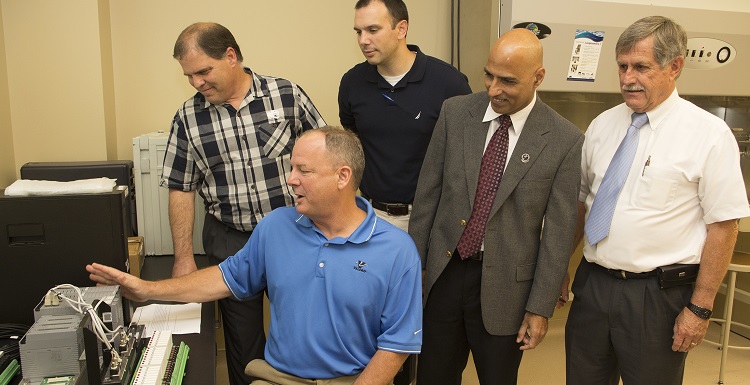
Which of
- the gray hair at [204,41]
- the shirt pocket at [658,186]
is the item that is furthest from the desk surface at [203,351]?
the shirt pocket at [658,186]

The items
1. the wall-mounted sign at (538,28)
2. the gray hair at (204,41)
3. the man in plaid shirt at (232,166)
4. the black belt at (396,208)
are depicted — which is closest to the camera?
the gray hair at (204,41)

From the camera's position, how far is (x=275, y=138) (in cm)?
206

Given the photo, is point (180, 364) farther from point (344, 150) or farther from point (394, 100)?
point (394, 100)

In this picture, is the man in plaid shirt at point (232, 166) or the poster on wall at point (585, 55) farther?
the poster on wall at point (585, 55)

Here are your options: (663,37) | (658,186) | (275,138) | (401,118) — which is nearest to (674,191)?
(658,186)

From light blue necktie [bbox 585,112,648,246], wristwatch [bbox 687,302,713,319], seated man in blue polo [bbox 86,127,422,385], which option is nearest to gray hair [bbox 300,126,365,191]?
seated man in blue polo [bbox 86,127,422,385]

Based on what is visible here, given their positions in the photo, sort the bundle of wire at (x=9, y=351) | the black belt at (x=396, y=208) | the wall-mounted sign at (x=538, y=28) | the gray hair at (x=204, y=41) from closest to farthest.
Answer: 1. the bundle of wire at (x=9, y=351)
2. the gray hair at (x=204, y=41)
3. the black belt at (x=396, y=208)
4. the wall-mounted sign at (x=538, y=28)

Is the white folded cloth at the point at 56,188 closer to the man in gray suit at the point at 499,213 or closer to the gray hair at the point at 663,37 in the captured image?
the man in gray suit at the point at 499,213

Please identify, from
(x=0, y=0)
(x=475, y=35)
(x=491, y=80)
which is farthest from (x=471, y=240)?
(x=0, y=0)

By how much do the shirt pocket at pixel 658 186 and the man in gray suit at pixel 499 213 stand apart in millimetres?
195

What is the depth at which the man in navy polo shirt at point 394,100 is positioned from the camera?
2.04m

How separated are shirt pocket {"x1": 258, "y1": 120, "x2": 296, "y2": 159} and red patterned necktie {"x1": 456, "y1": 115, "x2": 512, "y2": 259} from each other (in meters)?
0.73

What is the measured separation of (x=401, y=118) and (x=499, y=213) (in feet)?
1.81

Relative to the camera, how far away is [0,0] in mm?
2346
